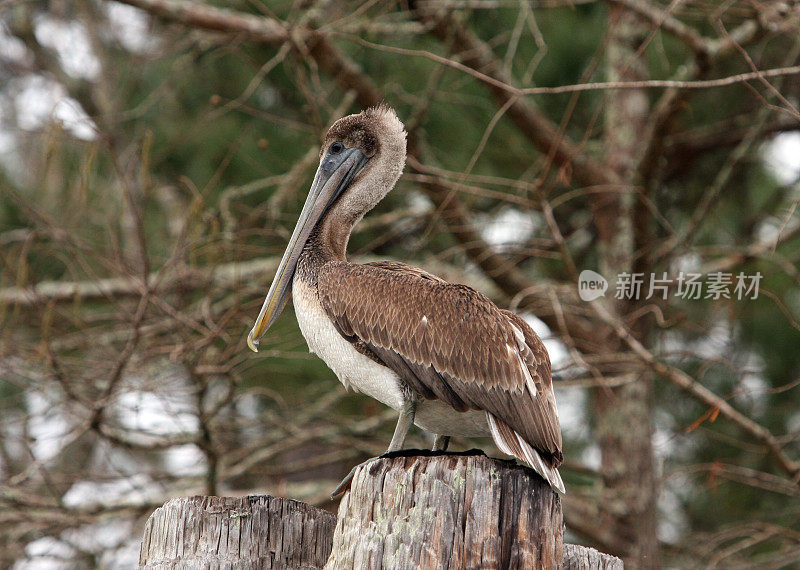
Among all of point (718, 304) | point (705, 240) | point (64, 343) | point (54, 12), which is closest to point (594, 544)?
point (718, 304)

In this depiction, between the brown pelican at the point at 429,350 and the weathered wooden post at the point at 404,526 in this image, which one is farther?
the brown pelican at the point at 429,350

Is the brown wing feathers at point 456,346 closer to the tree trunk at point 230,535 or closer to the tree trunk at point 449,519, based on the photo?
the tree trunk at point 449,519

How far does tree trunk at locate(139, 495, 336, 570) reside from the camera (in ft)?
10.5

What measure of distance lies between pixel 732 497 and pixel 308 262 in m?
7.15

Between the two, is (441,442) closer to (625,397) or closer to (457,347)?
(457,347)

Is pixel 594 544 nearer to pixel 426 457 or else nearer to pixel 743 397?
pixel 743 397

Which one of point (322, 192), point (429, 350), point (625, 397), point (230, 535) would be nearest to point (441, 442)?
point (429, 350)

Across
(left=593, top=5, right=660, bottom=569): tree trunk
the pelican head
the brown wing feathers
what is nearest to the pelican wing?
the brown wing feathers

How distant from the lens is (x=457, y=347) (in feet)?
12.1

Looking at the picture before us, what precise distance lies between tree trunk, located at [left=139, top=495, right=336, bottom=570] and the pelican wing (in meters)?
0.74

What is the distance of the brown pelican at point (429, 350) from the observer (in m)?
3.58

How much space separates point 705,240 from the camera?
9344 millimetres

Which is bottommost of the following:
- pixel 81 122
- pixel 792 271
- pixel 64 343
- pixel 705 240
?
pixel 64 343

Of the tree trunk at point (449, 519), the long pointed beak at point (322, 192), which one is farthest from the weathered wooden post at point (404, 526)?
the long pointed beak at point (322, 192)
